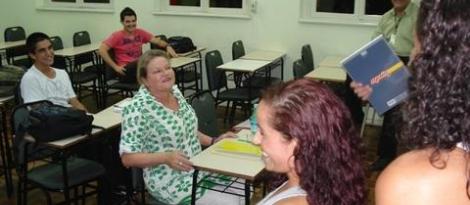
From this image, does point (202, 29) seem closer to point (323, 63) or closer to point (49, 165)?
point (323, 63)

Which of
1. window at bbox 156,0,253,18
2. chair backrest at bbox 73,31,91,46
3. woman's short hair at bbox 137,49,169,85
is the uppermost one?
window at bbox 156,0,253,18

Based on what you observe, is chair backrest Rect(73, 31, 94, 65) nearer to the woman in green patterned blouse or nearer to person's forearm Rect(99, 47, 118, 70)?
person's forearm Rect(99, 47, 118, 70)

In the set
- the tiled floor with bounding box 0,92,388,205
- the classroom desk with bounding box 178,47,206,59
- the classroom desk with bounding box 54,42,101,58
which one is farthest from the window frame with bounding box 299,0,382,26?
the classroom desk with bounding box 54,42,101,58

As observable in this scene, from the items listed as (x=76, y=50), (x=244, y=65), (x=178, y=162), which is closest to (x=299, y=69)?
(x=244, y=65)

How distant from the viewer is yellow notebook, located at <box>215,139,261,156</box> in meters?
2.58

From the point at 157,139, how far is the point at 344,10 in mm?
3759

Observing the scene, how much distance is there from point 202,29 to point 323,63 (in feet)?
5.60

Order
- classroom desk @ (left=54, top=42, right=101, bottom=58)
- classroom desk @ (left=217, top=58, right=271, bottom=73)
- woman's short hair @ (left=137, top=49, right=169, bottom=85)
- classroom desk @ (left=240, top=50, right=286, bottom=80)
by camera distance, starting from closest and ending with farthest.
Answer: woman's short hair @ (left=137, top=49, right=169, bottom=85)
classroom desk @ (left=217, top=58, right=271, bottom=73)
classroom desk @ (left=240, top=50, right=286, bottom=80)
classroom desk @ (left=54, top=42, right=101, bottom=58)

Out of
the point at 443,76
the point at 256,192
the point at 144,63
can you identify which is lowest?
the point at 256,192

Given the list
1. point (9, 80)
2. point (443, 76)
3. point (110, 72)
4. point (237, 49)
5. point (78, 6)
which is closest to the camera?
point (443, 76)

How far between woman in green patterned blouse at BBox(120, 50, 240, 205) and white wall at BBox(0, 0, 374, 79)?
331cm

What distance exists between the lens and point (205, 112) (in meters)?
3.06

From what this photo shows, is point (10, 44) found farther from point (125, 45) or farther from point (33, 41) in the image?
point (33, 41)

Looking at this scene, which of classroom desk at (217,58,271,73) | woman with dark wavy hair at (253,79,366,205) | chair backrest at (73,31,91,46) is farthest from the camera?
chair backrest at (73,31,91,46)
